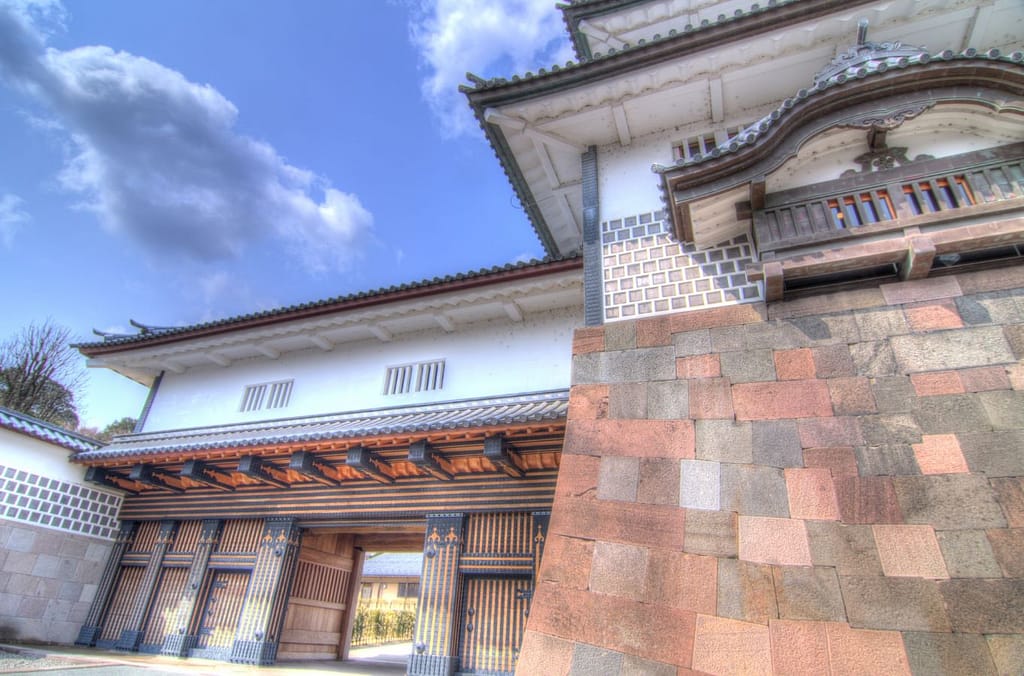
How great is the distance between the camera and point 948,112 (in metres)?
5.43

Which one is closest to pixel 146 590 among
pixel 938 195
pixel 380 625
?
pixel 938 195

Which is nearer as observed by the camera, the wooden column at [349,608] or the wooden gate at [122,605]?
the wooden gate at [122,605]

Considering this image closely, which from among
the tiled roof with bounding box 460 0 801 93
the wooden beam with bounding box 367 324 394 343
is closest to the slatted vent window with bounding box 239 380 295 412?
the wooden beam with bounding box 367 324 394 343

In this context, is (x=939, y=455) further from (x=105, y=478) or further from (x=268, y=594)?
(x=105, y=478)

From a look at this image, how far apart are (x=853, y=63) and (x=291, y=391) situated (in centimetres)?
1091

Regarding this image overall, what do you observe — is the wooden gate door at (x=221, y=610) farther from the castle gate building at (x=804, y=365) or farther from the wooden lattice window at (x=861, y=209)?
the wooden lattice window at (x=861, y=209)

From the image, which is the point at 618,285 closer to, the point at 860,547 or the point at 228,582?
the point at 860,547

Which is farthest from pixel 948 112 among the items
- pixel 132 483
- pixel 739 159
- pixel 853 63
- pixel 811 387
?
pixel 132 483

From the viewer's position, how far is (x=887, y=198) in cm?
548

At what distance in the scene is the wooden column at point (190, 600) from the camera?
A: 928cm

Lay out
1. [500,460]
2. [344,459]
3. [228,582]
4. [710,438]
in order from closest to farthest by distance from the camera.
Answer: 1. [710,438]
2. [500,460]
3. [344,459]
4. [228,582]

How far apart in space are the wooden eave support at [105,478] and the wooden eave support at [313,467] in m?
5.01

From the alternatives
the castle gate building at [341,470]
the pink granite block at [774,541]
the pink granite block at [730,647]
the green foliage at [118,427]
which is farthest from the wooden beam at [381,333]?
the green foliage at [118,427]

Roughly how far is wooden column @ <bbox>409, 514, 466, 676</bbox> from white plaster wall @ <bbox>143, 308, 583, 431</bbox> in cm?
234
